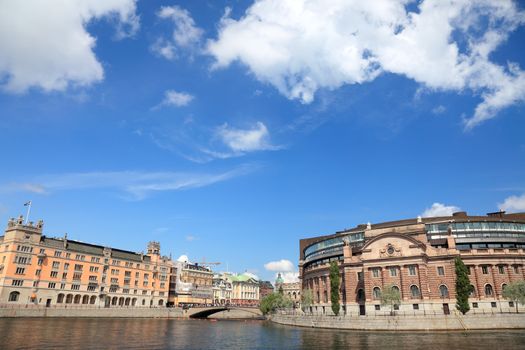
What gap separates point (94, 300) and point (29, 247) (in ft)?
107

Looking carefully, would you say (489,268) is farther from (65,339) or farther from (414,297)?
(65,339)

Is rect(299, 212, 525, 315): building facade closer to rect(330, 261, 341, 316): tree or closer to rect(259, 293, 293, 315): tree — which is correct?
rect(330, 261, 341, 316): tree

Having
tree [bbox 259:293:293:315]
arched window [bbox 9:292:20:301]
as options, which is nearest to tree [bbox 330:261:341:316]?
tree [bbox 259:293:293:315]

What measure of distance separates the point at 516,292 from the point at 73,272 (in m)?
134

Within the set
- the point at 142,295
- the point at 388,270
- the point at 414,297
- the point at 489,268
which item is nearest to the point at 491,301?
the point at 489,268

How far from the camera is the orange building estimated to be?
396 feet

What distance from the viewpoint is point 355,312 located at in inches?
3890

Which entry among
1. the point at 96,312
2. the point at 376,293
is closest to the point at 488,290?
→ the point at 376,293

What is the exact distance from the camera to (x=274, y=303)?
465 ft

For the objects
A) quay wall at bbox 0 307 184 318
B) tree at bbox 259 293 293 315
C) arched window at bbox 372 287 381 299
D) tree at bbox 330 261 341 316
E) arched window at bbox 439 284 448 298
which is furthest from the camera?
tree at bbox 259 293 293 315

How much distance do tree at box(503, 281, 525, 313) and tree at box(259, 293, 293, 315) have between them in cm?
7548

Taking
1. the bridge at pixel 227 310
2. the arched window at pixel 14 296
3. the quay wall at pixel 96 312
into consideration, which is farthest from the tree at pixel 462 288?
the arched window at pixel 14 296

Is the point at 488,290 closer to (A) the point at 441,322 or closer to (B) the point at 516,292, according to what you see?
(B) the point at 516,292

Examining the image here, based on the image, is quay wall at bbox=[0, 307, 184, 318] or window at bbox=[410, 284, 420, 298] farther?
quay wall at bbox=[0, 307, 184, 318]
